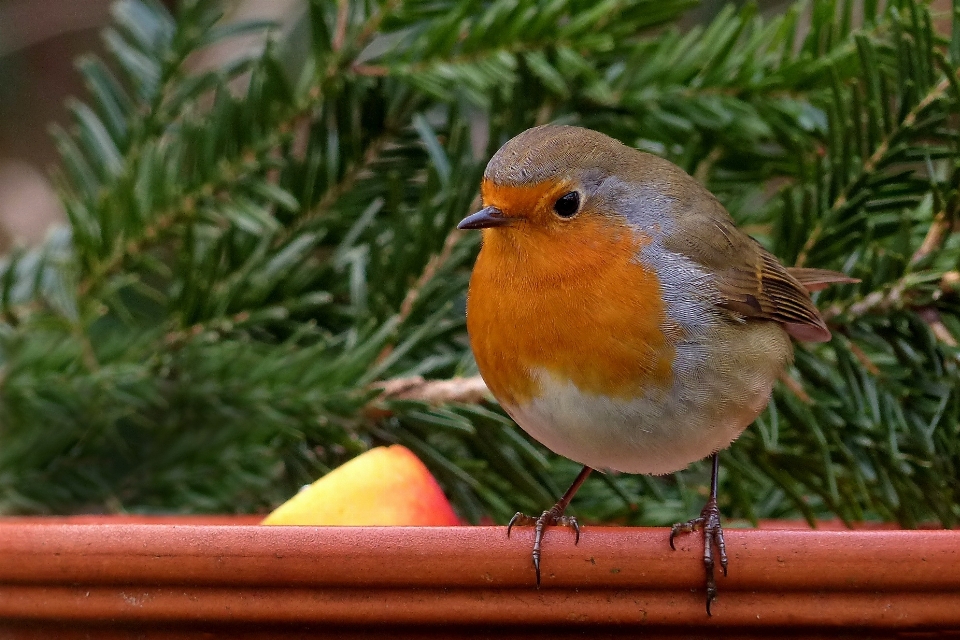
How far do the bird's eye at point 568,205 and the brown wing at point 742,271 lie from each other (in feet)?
0.42

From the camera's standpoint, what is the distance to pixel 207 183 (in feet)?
4.49

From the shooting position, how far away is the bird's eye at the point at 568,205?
4.02 ft

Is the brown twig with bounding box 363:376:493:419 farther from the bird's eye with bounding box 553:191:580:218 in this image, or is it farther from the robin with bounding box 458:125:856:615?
the bird's eye with bounding box 553:191:580:218

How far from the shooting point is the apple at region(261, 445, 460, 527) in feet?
3.17

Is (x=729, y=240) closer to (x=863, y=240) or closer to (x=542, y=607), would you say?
(x=863, y=240)

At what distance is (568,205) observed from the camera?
4.04 feet

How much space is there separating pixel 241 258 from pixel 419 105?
0.36 meters

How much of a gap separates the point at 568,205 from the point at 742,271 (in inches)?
10.5

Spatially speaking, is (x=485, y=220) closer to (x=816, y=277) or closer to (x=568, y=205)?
(x=568, y=205)

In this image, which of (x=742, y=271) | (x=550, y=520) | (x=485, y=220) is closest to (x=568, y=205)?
(x=485, y=220)

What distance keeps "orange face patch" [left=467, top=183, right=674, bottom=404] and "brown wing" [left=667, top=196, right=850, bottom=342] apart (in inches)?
3.9

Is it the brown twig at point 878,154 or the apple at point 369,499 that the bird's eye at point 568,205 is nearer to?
the brown twig at point 878,154

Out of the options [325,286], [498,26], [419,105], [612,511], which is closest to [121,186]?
[325,286]

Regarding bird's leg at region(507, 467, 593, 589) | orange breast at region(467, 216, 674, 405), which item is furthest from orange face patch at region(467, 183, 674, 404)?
→ bird's leg at region(507, 467, 593, 589)
